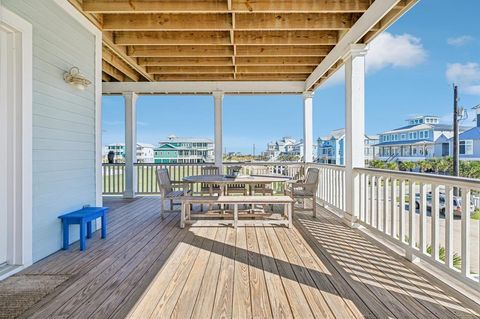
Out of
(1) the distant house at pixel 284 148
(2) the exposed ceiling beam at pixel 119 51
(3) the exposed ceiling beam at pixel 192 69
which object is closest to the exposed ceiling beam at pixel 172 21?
(2) the exposed ceiling beam at pixel 119 51

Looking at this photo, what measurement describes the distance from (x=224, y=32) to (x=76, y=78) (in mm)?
2456

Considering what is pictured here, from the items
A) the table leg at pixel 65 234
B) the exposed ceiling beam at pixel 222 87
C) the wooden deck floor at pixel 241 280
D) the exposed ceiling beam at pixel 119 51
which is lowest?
the wooden deck floor at pixel 241 280

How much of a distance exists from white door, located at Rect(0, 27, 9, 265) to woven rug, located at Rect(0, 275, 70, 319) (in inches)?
16.2

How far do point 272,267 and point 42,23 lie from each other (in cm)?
355

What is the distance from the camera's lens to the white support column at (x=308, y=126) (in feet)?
23.7

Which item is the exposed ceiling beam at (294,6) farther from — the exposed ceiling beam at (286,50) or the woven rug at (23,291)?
the woven rug at (23,291)

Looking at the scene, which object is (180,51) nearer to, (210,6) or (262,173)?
(210,6)

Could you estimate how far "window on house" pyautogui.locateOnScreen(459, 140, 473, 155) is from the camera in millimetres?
4000

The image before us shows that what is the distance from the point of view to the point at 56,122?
130 inches

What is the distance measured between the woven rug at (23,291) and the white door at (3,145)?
41 cm

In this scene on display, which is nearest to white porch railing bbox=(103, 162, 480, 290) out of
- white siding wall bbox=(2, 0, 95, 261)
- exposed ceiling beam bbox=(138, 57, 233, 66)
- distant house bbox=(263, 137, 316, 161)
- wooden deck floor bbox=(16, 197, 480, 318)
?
wooden deck floor bbox=(16, 197, 480, 318)

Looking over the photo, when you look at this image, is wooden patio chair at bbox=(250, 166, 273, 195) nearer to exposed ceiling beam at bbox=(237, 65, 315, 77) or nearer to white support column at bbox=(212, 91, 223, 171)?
white support column at bbox=(212, 91, 223, 171)

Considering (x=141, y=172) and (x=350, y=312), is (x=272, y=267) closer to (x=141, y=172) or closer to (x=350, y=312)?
(x=350, y=312)

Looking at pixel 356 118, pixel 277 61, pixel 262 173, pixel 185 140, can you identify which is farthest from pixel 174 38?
pixel 185 140
